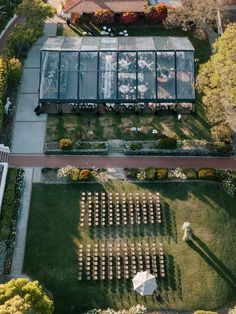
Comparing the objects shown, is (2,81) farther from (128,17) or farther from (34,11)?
(128,17)

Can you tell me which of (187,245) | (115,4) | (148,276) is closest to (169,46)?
(115,4)

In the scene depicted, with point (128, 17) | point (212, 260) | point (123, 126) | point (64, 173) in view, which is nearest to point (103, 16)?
point (128, 17)

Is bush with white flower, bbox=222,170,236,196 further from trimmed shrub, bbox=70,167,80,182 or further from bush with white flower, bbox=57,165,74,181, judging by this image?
bush with white flower, bbox=57,165,74,181

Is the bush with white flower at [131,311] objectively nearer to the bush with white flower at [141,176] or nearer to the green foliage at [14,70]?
the bush with white flower at [141,176]

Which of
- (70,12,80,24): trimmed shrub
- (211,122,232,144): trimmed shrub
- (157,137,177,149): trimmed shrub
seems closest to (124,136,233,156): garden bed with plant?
(157,137,177,149): trimmed shrub

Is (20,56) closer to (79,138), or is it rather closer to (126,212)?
(79,138)

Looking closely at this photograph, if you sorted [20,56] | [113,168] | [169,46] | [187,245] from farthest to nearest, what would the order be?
[20,56] < [169,46] < [113,168] < [187,245]
